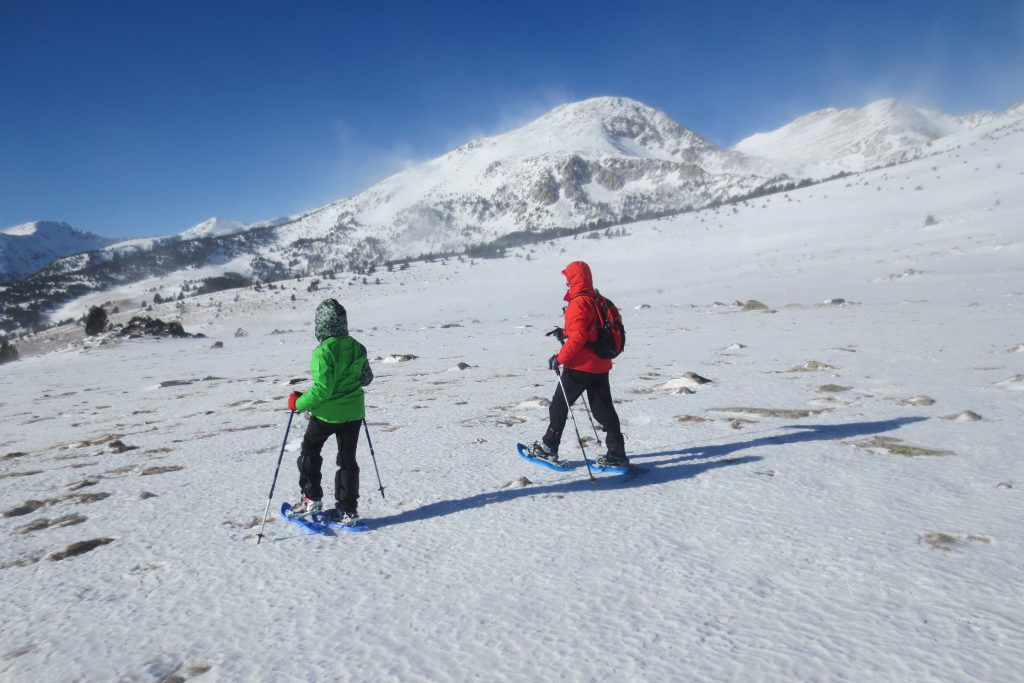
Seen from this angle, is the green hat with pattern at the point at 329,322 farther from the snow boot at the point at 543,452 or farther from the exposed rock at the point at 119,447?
the exposed rock at the point at 119,447

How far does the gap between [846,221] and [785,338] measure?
1777 inches

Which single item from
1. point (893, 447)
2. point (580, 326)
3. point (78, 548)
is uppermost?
point (580, 326)

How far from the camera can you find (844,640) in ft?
7.78

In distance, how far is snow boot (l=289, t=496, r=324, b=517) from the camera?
427cm

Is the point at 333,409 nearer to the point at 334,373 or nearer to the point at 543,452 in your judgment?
the point at 334,373

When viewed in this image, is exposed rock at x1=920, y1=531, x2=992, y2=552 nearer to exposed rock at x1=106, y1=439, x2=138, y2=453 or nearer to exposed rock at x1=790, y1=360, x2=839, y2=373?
exposed rock at x1=790, y1=360, x2=839, y2=373

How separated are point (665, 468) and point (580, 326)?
1538 mm

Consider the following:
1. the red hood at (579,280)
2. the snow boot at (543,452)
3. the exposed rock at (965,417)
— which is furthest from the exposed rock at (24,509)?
the exposed rock at (965,417)

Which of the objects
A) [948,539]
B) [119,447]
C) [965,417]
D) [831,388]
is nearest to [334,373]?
[119,447]

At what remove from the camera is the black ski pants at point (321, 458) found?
4301 millimetres

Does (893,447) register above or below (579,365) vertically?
below

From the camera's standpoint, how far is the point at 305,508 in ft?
14.2

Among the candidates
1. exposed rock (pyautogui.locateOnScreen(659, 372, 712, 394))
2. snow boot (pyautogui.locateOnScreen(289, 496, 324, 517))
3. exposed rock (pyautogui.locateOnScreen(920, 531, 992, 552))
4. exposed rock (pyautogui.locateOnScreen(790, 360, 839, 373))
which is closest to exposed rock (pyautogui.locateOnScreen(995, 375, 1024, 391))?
exposed rock (pyautogui.locateOnScreen(790, 360, 839, 373))

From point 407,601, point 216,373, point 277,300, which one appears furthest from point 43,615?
point 277,300
